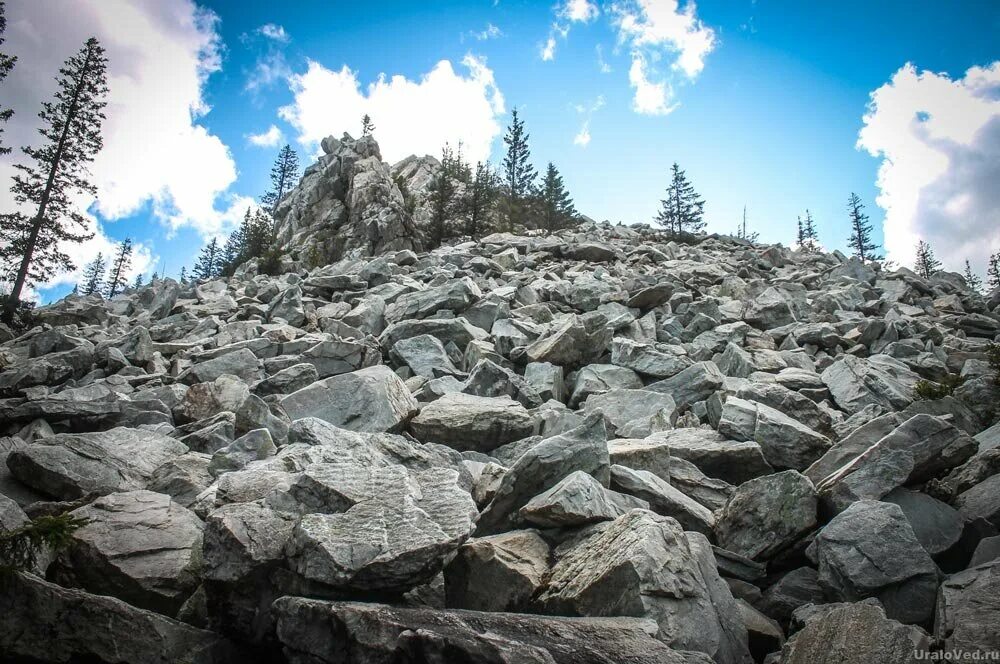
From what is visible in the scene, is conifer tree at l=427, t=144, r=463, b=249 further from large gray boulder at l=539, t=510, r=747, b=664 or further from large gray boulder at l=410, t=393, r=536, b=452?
large gray boulder at l=539, t=510, r=747, b=664

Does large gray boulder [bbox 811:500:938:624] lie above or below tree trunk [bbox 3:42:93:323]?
below

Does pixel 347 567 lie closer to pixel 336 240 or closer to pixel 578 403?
pixel 578 403

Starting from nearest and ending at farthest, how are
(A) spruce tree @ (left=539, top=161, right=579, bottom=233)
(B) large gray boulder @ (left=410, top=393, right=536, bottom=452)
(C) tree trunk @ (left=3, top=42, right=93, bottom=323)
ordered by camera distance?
(B) large gray boulder @ (left=410, top=393, right=536, bottom=452)
(C) tree trunk @ (left=3, top=42, right=93, bottom=323)
(A) spruce tree @ (left=539, top=161, right=579, bottom=233)

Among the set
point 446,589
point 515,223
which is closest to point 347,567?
point 446,589

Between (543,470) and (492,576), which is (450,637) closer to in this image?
(492,576)

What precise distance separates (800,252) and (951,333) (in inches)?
1023

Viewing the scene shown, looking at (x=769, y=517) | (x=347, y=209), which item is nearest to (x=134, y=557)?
(x=769, y=517)

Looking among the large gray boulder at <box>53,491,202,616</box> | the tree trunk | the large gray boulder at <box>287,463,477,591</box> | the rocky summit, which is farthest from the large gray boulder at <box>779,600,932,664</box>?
the tree trunk

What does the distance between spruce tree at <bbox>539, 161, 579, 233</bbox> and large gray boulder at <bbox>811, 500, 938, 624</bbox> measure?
45173 millimetres

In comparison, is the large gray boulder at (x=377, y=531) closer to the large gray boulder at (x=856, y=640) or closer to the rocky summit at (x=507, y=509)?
the rocky summit at (x=507, y=509)

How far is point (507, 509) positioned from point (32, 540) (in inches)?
171

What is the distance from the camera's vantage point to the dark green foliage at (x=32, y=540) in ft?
12.4

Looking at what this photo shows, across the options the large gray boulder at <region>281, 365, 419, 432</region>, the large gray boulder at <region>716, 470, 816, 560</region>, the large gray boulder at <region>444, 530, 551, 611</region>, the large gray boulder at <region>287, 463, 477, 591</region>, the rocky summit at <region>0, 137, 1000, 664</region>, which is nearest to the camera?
the rocky summit at <region>0, 137, 1000, 664</region>

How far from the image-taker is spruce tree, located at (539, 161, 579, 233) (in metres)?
53.1
